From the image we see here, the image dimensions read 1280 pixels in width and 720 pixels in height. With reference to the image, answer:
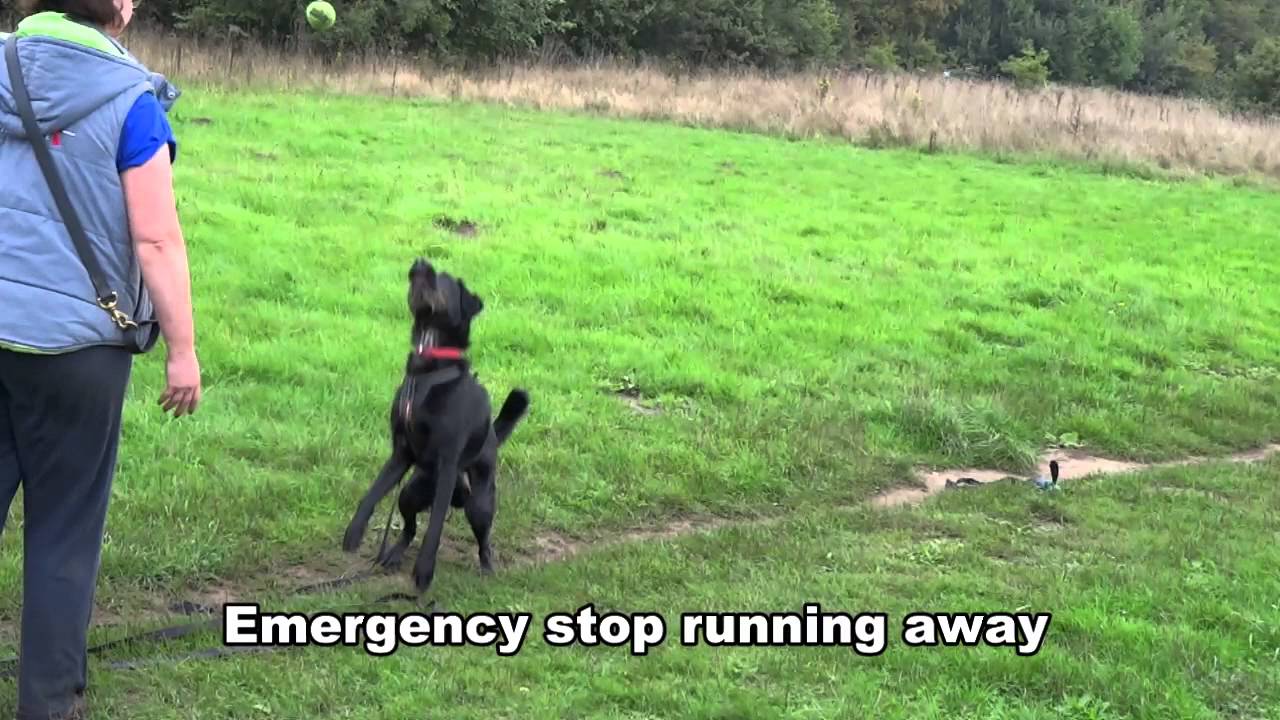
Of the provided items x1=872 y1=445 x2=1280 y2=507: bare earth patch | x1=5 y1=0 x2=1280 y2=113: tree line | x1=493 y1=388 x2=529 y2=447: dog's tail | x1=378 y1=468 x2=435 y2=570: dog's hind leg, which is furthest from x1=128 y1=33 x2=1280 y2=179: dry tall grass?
x1=378 y1=468 x2=435 y2=570: dog's hind leg

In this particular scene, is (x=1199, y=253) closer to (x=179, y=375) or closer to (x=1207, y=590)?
(x=1207, y=590)

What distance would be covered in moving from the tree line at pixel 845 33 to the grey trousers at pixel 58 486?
22577mm

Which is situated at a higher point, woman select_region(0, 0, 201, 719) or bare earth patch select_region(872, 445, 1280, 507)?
woman select_region(0, 0, 201, 719)

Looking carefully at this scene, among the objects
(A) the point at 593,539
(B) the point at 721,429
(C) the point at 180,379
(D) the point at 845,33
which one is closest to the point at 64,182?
(C) the point at 180,379

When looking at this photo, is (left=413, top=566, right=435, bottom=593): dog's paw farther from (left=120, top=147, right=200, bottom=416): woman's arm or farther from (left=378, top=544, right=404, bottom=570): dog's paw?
(left=120, top=147, right=200, bottom=416): woman's arm

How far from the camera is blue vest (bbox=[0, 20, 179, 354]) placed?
2.94 m

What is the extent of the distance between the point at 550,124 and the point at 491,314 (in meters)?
11.1

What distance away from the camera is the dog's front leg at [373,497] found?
447 centimetres

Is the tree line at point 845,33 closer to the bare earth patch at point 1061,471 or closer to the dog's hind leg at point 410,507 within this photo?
the bare earth patch at point 1061,471

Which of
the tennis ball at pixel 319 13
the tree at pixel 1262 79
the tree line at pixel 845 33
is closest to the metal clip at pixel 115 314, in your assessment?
the tennis ball at pixel 319 13

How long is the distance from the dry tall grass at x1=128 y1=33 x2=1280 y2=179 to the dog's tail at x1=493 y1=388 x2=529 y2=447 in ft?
51.6

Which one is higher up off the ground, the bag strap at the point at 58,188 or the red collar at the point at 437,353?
the bag strap at the point at 58,188

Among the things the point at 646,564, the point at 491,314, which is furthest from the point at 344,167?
the point at 646,564

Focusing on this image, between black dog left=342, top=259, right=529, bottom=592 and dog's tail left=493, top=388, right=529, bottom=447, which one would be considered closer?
black dog left=342, top=259, right=529, bottom=592
